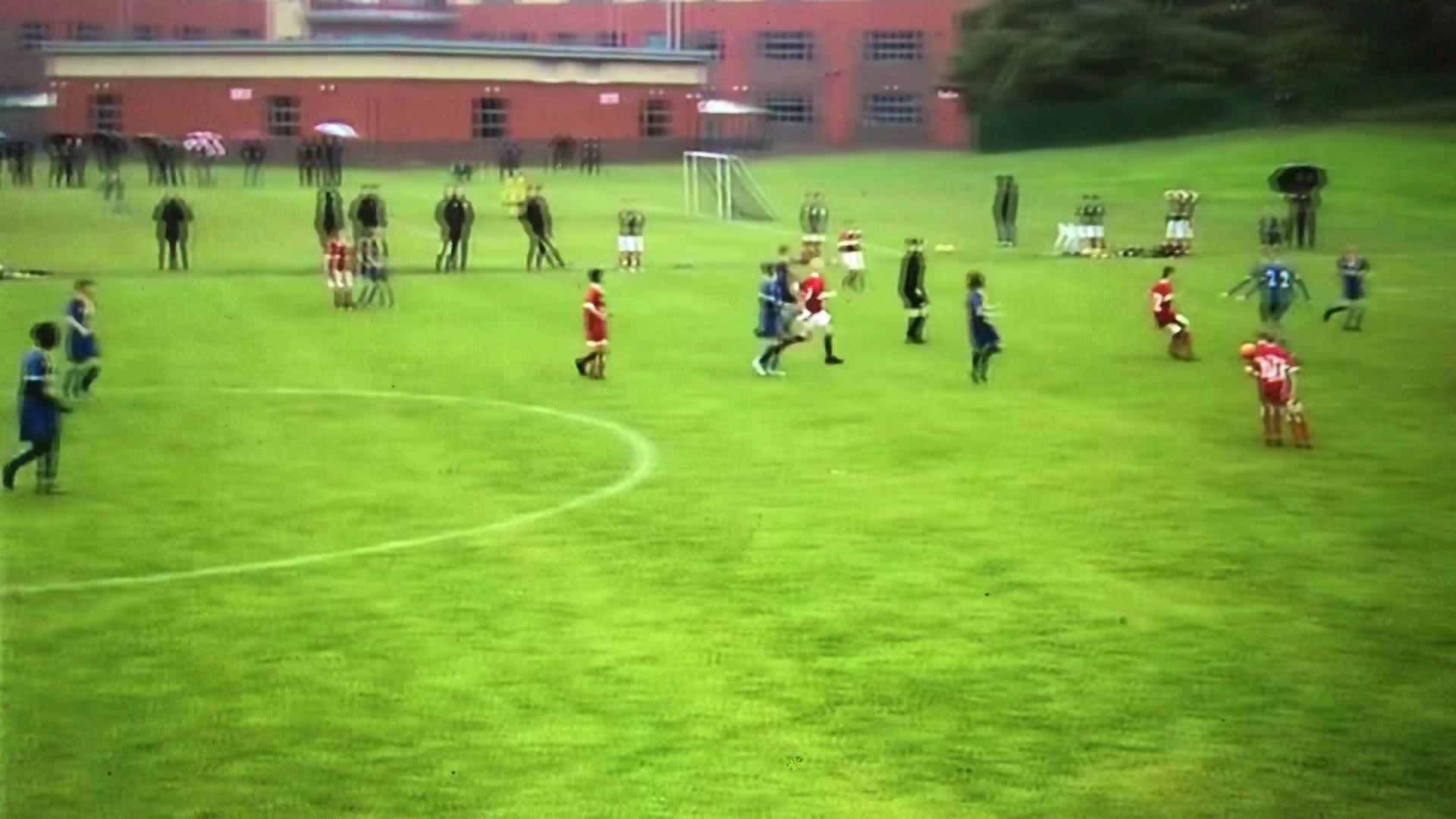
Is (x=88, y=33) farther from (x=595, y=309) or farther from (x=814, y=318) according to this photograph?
(x=814, y=318)

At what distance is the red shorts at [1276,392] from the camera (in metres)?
25.8

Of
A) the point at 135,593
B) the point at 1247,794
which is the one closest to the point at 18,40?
the point at 135,593

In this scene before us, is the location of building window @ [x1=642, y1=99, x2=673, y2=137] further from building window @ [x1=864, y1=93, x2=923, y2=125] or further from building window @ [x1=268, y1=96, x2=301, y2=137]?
building window @ [x1=864, y1=93, x2=923, y2=125]

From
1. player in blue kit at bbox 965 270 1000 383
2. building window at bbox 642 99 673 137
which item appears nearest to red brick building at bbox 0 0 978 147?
building window at bbox 642 99 673 137

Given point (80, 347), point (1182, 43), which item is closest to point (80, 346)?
point (80, 347)

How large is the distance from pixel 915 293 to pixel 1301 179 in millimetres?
23980

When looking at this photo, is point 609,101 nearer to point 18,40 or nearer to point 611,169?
point 611,169

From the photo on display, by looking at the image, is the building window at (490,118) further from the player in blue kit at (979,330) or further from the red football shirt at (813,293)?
the player in blue kit at (979,330)

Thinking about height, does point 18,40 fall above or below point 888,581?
above

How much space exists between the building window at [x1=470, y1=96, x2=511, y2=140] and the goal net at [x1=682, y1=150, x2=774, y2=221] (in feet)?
41.9

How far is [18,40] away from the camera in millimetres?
34625

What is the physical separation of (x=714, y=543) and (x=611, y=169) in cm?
6886

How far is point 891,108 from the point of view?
2645 inches

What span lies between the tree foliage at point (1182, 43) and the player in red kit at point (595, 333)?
2852 centimetres
